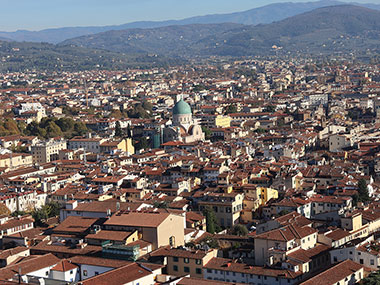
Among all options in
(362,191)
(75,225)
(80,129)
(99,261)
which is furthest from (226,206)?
(80,129)

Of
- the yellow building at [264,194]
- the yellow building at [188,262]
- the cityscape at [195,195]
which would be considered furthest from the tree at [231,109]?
the yellow building at [188,262]

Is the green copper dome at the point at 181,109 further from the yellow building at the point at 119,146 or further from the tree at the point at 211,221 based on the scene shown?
the tree at the point at 211,221

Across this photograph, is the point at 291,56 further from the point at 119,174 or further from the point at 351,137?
the point at 119,174

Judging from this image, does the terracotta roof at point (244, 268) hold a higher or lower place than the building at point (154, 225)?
lower

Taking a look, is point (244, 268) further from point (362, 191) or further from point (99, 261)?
point (362, 191)

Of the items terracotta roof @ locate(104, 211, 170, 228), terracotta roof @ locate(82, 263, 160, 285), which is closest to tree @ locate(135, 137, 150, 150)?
terracotta roof @ locate(104, 211, 170, 228)

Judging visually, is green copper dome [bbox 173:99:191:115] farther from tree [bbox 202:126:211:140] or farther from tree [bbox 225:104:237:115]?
tree [bbox 225:104:237:115]

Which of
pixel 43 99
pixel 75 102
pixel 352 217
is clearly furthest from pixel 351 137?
pixel 43 99
